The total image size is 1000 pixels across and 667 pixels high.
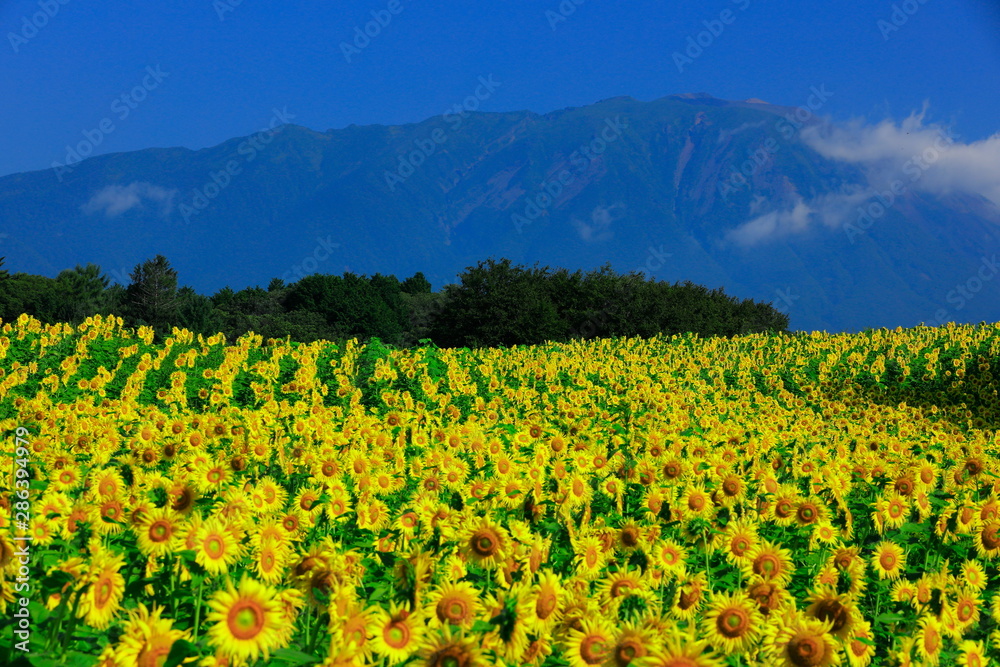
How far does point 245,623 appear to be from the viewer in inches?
98.7

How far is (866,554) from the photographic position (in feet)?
17.2

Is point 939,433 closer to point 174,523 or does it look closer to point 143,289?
point 174,523

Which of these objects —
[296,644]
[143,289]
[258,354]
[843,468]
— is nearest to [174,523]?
[296,644]

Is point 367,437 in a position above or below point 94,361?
below

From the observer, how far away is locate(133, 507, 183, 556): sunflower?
3365mm

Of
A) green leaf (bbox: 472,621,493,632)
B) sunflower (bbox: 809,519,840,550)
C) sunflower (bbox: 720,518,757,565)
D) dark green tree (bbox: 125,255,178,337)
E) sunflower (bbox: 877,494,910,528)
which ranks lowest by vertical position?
green leaf (bbox: 472,621,493,632)

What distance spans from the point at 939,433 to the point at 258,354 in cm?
1159

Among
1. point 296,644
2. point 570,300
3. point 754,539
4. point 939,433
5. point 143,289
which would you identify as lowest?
point 296,644

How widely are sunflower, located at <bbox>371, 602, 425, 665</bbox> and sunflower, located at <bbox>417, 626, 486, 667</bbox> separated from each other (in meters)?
0.13

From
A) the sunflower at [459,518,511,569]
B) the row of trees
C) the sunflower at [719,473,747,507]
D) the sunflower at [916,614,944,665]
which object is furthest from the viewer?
the row of trees

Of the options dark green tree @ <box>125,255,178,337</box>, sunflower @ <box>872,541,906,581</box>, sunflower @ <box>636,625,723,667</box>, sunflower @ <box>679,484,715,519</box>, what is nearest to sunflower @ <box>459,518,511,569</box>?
sunflower @ <box>636,625,723,667</box>

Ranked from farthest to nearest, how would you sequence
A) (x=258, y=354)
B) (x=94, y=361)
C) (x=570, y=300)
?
(x=570, y=300) → (x=258, y=354) → (x=94, y=361)

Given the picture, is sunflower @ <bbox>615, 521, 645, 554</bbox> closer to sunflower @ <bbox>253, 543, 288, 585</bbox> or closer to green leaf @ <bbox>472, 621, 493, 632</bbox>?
green leaf @ <bbox>472, 621, 493, 632</bbox>

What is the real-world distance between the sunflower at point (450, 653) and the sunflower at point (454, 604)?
0.37 meters
